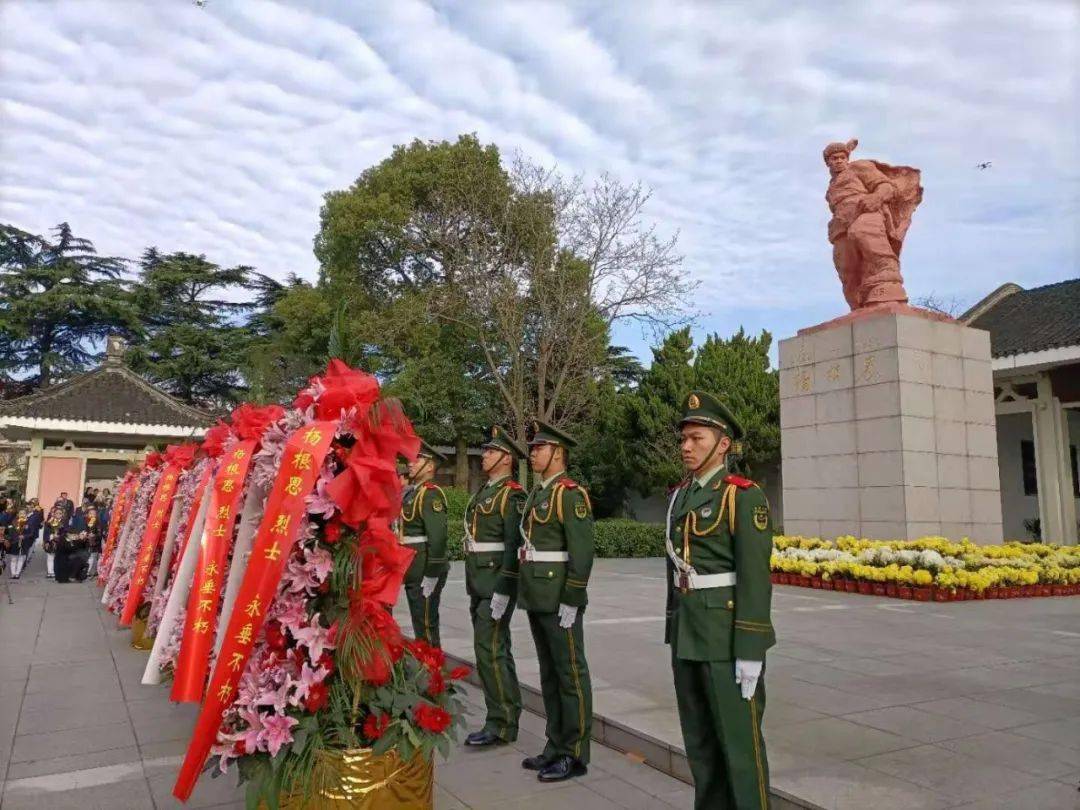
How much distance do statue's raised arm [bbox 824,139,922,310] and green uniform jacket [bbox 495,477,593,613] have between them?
26.1 ft

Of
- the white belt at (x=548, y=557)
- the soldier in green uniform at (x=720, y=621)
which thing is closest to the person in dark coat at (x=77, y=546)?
the white belt at (x=548, y=557)

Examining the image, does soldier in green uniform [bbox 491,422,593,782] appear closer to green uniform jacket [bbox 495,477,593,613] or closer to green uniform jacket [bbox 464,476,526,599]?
green uniform jacket [bbox 495,477,593,613]

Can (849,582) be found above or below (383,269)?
below

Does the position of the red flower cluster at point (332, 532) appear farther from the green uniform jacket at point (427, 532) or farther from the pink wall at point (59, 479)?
the pink wall at point (59, 479)

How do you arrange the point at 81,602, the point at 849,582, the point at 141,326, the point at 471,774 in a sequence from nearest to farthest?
1. the point at 471,774
2. the point at 849,582
3. the point at 81,602
4. the point at 141,326

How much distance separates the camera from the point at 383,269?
61.8 ft

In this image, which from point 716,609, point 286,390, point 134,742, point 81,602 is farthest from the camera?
point 81,602

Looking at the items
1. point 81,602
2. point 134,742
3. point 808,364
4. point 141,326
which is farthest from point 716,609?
point 141,326

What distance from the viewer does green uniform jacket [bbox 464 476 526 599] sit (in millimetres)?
4172

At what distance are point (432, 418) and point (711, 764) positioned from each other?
16.4 m

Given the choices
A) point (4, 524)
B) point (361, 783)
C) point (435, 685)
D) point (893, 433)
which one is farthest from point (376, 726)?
point (4, 524)

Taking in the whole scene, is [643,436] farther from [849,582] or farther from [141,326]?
[141,326]

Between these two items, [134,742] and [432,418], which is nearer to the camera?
[134,742]

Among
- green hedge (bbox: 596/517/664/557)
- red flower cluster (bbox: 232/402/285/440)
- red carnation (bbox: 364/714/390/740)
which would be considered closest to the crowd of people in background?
green hedge (bbox: 596/517/664/557)
